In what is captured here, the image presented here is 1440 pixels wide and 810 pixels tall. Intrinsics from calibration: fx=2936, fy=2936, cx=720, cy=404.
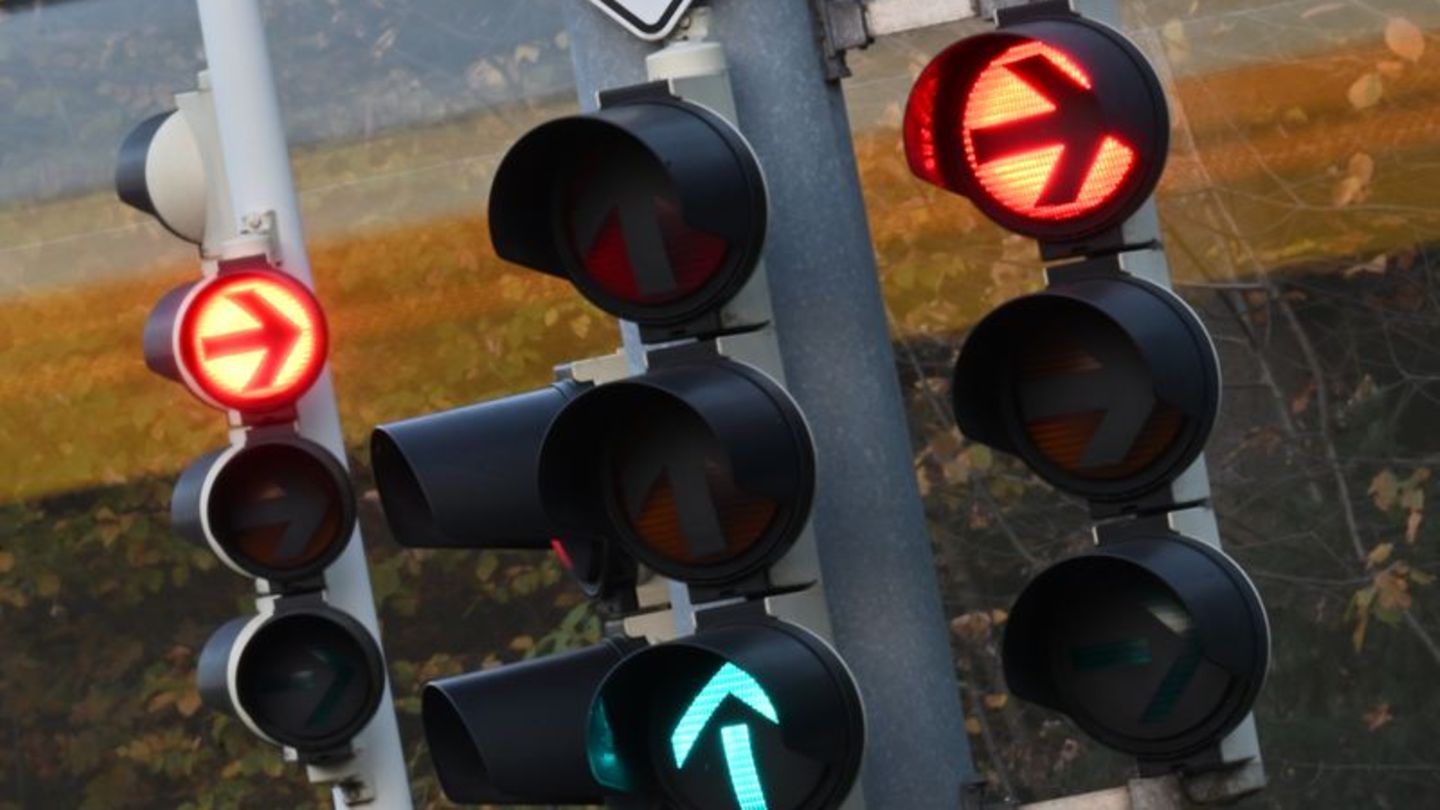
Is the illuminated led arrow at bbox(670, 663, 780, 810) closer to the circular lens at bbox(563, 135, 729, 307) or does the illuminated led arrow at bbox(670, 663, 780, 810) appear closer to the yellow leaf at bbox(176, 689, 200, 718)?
the circular lens at bbox(563, 135, 729, 307)

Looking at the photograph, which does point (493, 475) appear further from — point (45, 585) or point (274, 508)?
point (45, 585)

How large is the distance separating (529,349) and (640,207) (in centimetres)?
1120

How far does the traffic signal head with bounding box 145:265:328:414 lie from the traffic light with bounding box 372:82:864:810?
4.29 metres

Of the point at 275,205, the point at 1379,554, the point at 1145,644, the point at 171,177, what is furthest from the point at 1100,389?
the point at 1379,554

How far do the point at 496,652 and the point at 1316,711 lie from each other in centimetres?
415

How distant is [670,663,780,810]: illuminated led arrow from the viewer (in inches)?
139

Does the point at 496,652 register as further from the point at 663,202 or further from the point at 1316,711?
the point at 663,202

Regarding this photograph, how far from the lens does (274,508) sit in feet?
24.7

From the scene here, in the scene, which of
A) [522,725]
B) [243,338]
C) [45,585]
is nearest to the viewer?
[522,725]

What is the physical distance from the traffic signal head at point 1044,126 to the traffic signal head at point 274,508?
13.1 ft

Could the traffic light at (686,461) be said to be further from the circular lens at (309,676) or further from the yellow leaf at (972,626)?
the yellow leaf at (972,626)

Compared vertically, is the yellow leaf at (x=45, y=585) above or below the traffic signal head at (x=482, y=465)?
below

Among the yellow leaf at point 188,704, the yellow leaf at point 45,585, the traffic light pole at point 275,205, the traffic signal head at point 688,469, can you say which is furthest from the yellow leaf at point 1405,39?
the traffic signal head at point 688,469

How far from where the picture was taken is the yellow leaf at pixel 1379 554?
512 inches
